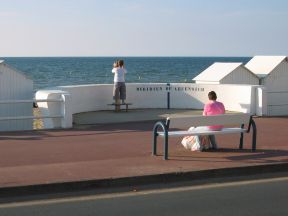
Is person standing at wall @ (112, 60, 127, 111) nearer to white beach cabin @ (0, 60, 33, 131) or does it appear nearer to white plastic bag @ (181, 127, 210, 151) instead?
white beach cabin @ (0, 60, 33, 131)

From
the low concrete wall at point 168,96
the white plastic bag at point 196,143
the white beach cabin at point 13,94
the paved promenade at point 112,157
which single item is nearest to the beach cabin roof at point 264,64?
the low concrete wall at point 168,96

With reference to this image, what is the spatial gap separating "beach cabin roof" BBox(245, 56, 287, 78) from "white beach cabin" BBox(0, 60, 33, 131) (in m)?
8.01

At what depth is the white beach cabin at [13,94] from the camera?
16422 mm

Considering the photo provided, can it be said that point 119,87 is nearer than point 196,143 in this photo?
No

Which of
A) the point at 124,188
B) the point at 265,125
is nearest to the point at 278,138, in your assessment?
the point at 265,125

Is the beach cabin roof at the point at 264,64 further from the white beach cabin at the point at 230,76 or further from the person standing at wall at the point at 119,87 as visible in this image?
the person standing at wall at the point at 119,87

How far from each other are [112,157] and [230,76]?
32.4ft

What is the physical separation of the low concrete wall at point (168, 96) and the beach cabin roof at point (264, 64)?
7.58 feet

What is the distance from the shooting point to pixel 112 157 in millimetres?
11000

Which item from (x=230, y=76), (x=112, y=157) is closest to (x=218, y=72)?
(x=230, y=76)

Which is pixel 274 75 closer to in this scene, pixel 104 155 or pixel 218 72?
pixel 218 72

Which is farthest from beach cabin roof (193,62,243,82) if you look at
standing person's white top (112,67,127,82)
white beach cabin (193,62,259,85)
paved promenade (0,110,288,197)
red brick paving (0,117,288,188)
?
red brick paving (0,117,288,188)

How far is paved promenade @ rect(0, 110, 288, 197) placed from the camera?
9.23 metres

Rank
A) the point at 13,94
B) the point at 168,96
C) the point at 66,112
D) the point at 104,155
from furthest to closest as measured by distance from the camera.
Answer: the point at 168,96 → the point at 13,94 → the point at 66,112 → the point at 104,155
